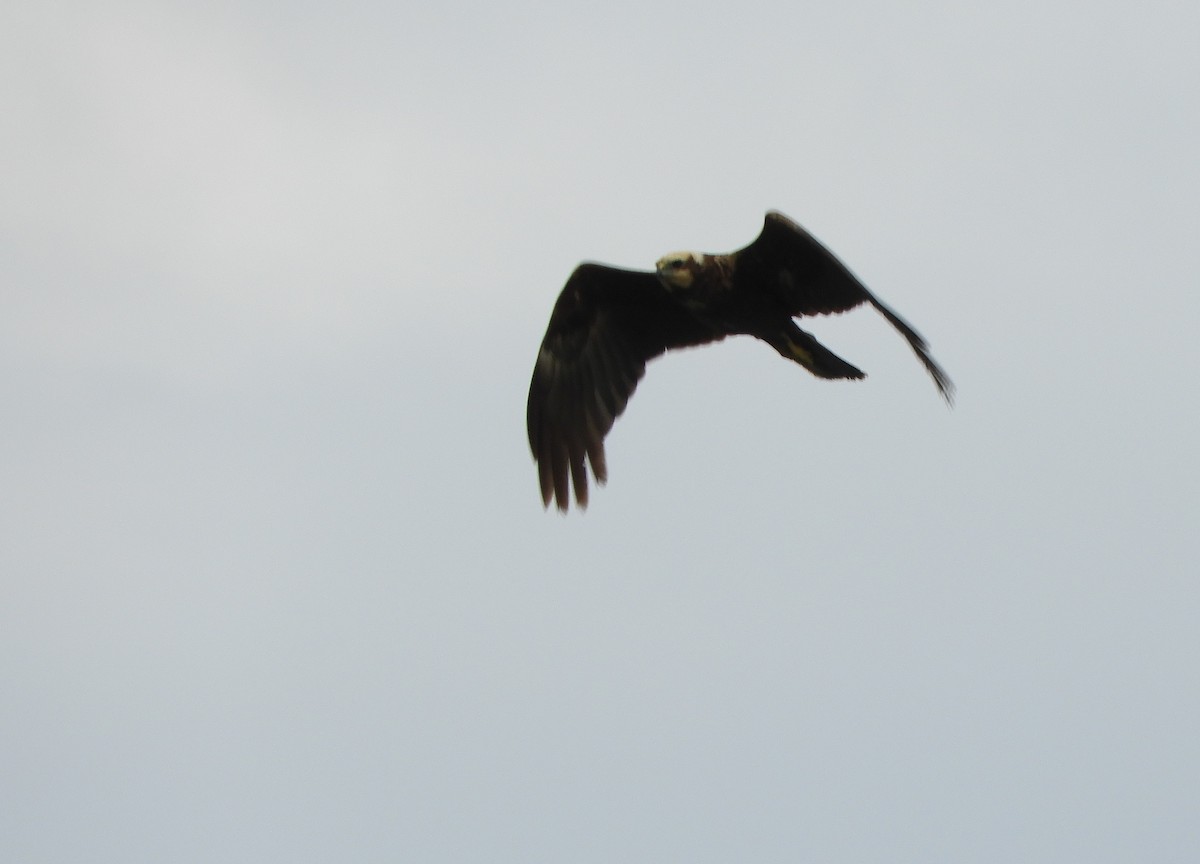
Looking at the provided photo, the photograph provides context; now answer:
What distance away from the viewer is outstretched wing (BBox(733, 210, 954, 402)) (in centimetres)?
855

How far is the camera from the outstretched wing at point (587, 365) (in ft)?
32.4

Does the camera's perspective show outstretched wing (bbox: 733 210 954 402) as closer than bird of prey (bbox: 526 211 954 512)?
Yes

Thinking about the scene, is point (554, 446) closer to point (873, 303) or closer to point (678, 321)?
A: point (678, 321)

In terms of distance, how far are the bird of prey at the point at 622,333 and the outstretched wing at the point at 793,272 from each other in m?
0.01

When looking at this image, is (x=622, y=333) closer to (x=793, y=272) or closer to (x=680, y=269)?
(x=680, y=269)

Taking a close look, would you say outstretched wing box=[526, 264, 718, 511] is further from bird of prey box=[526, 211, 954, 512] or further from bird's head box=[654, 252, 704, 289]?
bird's head box=[654, 252, 704, 289]

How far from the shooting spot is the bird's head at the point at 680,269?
9023 millimetres

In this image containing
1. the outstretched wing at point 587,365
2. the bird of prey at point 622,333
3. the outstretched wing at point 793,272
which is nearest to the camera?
the outstretched wing at point 793,272

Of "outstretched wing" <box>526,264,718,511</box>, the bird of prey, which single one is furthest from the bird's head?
"outstretched wing" <box>526,264,718,511</box>

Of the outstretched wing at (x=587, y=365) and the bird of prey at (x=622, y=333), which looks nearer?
the bird of prey at (x=622, y=333)

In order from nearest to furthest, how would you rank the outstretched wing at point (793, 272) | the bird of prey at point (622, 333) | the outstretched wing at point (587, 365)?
1. the outstretched wing at point (793, 272)
2. the bird of prey at point (622, 333)
3. the outstretched wing at point (587, 365)

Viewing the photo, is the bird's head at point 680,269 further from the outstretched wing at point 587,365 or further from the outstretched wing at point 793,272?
the outstretched wing at point 587,365

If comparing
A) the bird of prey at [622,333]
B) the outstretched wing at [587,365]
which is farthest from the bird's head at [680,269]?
the outstretched wing at [587,365]

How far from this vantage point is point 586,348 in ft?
33.0
